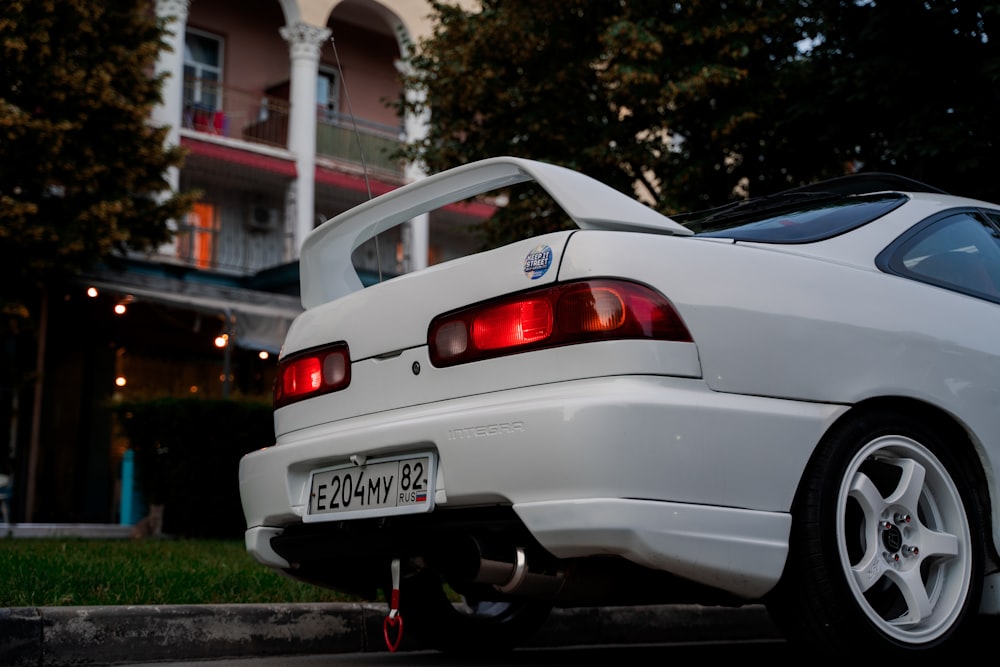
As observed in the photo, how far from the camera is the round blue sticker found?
3.08m

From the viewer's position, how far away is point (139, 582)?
504 centimetres

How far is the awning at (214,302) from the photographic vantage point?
14.2m

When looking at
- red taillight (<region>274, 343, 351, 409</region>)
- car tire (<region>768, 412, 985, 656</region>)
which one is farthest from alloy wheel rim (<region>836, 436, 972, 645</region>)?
red taillight (<region>274, 343, 351, 409</region>)

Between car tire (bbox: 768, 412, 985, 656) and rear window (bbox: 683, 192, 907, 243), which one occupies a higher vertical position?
rear window (bbox: 683, 192, 907, 243)

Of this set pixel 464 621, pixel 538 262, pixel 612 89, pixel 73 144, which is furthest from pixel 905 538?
pixel 73 144

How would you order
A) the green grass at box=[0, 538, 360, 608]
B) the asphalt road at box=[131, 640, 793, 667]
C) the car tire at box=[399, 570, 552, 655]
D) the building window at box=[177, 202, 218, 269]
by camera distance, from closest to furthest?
the asphalt road at box=[131, 640, 793, 667] < the car tire at box=[399, 570, 552, 655] < the green grass at box=[0, 538, 360, 608] < the building window at box=[177, 202, 218, 269]

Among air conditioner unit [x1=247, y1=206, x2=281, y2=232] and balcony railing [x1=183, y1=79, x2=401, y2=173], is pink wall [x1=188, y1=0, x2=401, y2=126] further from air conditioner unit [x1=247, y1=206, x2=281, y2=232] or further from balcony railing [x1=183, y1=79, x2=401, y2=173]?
air conditioner unit [x1=247, y1=206, x2=281, y2=232]

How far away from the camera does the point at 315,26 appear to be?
20.0 m

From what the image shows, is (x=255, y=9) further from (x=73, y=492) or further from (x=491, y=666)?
(x=491, y=666)

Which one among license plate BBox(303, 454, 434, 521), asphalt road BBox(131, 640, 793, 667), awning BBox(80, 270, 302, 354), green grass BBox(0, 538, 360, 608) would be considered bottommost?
asphalt road BBox(131, 640, 793, 667)

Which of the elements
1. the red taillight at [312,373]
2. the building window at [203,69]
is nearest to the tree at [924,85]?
the red taillight at [312,373]

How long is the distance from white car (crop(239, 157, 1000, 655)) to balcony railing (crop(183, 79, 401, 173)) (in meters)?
16.5

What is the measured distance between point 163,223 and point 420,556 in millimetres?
12008

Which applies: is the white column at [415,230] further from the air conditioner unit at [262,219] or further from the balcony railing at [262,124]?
the air conditioner unit at [262,219]
